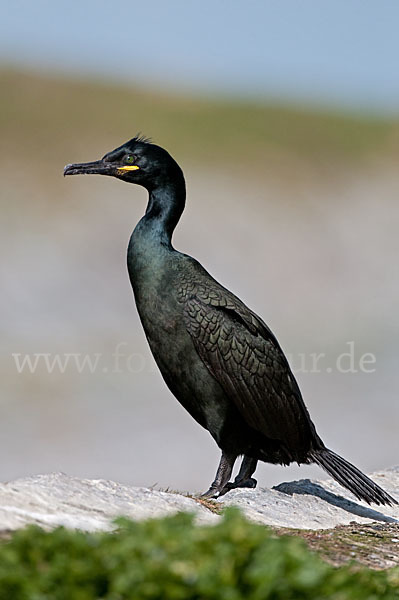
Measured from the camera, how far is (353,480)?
8.20 metres

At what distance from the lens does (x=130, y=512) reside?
6.06 meters

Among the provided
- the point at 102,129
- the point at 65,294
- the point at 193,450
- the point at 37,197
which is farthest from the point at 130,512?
the point at 102,129

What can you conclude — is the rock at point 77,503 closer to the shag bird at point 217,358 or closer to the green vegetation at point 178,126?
the shag bird at point 217,358

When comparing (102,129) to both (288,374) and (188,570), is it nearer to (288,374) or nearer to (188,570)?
(288,374)

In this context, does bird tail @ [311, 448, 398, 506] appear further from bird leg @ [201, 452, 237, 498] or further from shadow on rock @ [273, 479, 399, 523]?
bird leg @ [201, 452, 237, 498]

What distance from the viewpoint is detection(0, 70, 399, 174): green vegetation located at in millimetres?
30328

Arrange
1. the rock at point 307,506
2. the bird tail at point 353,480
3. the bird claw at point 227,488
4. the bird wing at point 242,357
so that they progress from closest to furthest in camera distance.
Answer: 1. the rock at point 307,506
2. the bird wing at point 242,357
3. the bird claw at point 227,488
4. the bird tail at point 353,480

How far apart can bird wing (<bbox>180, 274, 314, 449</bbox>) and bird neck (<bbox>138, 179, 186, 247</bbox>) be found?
57 cm

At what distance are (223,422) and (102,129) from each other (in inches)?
943

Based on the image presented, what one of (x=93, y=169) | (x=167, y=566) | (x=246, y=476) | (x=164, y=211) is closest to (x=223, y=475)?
(x=246, y=476)

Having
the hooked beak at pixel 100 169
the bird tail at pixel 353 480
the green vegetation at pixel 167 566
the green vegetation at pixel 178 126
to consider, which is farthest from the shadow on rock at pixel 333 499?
the green vegetation at pixel 178 126

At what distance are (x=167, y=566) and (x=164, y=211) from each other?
4.71 meters

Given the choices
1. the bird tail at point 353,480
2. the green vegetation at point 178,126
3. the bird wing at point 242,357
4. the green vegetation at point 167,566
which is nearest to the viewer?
the green vegetation at point 167,566

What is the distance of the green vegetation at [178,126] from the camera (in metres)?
30.3
